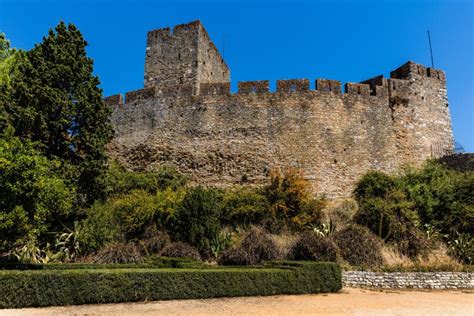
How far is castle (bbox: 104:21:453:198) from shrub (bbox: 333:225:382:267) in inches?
178

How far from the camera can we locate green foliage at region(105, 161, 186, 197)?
19719 millimetres

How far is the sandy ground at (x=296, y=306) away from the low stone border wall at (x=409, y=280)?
1348mm

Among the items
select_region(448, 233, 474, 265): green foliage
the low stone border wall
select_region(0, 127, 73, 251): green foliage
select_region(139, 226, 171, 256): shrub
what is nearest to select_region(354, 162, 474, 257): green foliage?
select_region(448, 233, 474, 265): green foliage

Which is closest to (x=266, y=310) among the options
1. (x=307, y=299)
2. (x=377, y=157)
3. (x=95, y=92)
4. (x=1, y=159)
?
(x=307, y=299)

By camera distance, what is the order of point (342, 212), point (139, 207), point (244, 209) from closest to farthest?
point (139, 207), point (244, 209), point (342, 212)

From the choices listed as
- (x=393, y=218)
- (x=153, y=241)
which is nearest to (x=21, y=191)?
(x=153, y=241)

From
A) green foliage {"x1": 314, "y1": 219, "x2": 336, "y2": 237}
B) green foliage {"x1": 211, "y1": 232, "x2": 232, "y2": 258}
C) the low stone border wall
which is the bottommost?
the low stone border wall

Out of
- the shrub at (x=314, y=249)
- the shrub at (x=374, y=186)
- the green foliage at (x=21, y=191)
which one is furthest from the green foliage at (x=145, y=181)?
the shrub at (x=374, y=186)

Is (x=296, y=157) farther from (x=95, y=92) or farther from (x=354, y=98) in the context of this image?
(x=95, y=92)

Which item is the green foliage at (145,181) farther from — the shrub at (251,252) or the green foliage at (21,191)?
the green foliage at (21,191)

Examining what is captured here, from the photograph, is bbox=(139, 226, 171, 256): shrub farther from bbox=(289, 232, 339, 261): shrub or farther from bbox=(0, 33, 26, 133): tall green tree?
bbox=(0, 33, 26, 133): tall green tree

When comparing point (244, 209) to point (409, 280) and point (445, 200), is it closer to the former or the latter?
point (409, 280)

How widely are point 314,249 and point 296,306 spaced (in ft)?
16.5

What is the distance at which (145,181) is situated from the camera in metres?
20.1
